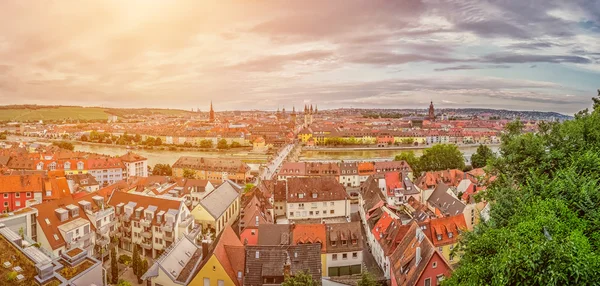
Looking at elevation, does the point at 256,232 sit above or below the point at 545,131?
below

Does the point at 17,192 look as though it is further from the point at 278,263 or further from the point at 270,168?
the point at 270,168

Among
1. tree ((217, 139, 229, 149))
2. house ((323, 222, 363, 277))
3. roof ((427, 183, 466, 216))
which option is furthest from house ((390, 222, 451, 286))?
tree ((217, 139, 229, 149))

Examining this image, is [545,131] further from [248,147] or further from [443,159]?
[248,147]

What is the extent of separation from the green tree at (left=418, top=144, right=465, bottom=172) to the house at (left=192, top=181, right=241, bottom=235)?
18.7 metres

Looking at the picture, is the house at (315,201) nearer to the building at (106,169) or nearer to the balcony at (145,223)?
the balcony at (145,223)

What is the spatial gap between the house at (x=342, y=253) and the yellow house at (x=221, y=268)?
3.83m

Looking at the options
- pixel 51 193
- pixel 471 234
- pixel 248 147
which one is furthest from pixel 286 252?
pixel 248 147

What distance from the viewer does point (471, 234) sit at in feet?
23.4

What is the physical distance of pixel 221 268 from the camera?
34.2 feet

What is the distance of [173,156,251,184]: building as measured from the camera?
3341 centimetres

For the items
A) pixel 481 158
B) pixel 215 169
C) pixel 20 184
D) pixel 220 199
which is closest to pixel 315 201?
pixel 220 199

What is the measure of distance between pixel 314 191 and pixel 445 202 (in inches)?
276

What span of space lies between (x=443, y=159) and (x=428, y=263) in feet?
81.1

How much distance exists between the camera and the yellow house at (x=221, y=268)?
10.4 m
